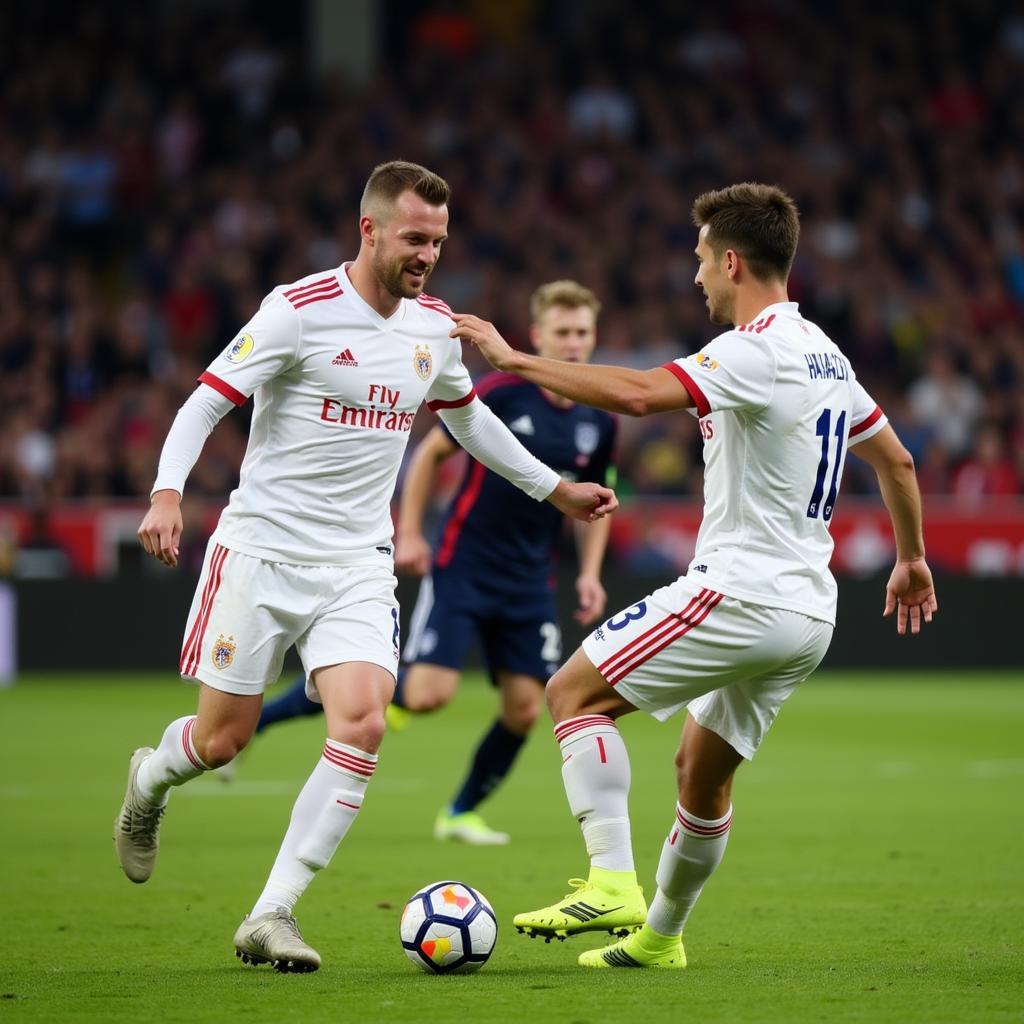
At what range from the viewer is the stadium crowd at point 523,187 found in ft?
66.8

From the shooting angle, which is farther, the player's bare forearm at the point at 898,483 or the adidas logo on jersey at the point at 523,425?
the adidas logo on jersey at the point at 523,425

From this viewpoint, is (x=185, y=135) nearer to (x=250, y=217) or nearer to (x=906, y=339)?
(x=250, y=217)

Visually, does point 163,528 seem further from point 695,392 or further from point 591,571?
point 591,571

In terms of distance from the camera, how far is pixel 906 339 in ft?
73.3

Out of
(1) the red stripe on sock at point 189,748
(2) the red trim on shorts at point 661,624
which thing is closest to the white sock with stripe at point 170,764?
(1) the red stripe on sock at point 189,748

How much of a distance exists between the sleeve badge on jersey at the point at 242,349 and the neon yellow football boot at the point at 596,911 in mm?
1892

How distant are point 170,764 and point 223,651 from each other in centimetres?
45

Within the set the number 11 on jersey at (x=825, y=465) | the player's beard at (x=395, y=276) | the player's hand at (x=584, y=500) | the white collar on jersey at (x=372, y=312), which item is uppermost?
the player's beard at (x=395, y=276)

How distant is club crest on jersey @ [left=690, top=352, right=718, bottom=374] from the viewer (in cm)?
516

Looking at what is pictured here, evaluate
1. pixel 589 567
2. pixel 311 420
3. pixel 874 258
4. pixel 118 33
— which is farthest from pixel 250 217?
pixel 311 420

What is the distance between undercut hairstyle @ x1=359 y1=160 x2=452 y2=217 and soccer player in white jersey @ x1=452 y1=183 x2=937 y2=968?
19.1 inches

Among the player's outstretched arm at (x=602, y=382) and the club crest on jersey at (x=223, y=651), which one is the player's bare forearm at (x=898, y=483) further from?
the club crest on jersey at (x=223, y=651)

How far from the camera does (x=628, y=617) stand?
544 cm

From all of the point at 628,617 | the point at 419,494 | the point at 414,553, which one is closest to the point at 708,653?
the point at 628,617
